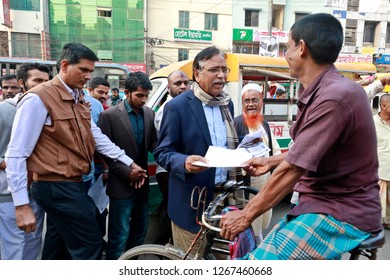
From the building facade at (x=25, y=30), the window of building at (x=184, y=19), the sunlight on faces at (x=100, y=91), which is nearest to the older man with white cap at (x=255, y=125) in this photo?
the sunlight on faces at (x=100, y=91)

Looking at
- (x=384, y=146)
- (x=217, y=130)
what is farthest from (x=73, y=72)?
(x=384, y=146)

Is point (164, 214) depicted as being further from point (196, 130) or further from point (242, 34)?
point (242, 34)

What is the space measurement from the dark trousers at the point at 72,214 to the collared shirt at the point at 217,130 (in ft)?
2.77

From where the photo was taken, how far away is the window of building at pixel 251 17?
2531 cm

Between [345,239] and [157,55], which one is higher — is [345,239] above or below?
below

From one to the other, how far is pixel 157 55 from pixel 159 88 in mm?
21891

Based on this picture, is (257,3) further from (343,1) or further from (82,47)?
(82,47)

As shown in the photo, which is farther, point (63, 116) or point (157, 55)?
point (157, 55)

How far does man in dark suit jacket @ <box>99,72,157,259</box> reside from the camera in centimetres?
249

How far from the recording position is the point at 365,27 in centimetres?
2378

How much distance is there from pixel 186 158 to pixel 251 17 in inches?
1035

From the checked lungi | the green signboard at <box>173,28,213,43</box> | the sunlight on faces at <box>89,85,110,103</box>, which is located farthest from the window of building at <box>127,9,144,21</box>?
the checked lungi

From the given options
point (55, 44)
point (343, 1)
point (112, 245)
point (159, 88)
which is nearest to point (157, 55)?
point (55, 44)
